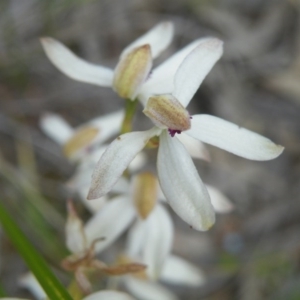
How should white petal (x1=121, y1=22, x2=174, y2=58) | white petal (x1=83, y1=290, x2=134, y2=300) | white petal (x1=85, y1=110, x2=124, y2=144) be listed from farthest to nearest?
1. white petal (x1=85, y1=110, x2=124, y2=144)
2. white petal (x1=121, y1=22, x2=174, y2=58)
3. white petal (x1=83, y1=290, x2=134, y2=300)

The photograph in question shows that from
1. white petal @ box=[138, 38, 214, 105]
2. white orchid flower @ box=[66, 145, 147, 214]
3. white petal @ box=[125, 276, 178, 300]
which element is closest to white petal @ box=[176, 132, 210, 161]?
white petal @ box=[138, 38, 214, 105]

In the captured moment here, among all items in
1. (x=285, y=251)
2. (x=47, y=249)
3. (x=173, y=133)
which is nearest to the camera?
(x=173, y=133)

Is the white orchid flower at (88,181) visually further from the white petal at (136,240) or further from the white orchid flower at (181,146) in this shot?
the white orchid flower at (181,146)

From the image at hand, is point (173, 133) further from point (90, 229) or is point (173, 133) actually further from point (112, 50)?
point (112, 50)

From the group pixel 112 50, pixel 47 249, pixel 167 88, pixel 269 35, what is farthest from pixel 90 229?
pixel 269 35

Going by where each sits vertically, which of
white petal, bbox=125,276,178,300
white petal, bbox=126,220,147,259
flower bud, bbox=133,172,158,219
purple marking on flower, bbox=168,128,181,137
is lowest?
white petal, bbox=125,276,178,300

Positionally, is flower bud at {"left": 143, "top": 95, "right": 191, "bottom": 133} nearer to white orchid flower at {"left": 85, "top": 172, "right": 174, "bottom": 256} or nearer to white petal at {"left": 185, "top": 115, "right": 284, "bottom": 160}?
white petal at {"left": 185, "top": 115, "right": 284, "bottom": 160}
